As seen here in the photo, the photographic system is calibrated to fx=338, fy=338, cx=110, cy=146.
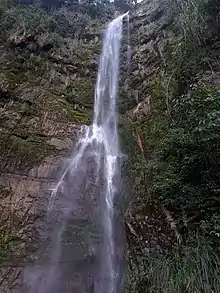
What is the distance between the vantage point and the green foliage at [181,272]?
15.0 ft

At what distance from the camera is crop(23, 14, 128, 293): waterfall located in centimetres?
621

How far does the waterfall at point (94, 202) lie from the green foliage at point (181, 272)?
0.79 m

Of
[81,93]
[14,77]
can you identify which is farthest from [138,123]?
[14,77]

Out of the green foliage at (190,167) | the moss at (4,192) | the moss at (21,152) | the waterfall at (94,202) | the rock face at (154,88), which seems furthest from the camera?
the moss at (21,152)

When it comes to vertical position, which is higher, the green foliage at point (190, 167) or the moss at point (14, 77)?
the moss at point (14, 77)

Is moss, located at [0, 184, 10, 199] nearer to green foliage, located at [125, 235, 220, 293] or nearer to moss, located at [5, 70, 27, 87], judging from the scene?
green foliage, located at [125, 235, 220, 293]

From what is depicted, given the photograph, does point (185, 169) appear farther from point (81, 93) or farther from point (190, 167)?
point (81, 93)

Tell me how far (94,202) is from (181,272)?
3353mm

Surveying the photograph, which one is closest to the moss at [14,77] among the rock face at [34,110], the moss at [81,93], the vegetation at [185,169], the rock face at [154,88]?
the rock face at [34,110]

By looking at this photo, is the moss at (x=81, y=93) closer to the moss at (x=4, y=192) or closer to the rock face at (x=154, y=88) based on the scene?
the rock face at (x=154, y=88)

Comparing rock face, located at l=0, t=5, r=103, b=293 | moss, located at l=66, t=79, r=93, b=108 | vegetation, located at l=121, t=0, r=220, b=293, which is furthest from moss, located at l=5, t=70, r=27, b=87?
vegetation, located at l=121, t=0, r=220, b=293

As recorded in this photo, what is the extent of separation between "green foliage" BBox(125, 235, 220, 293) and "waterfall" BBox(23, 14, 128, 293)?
2.59ft

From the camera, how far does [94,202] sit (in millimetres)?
7852

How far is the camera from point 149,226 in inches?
256
